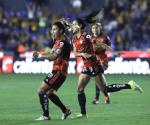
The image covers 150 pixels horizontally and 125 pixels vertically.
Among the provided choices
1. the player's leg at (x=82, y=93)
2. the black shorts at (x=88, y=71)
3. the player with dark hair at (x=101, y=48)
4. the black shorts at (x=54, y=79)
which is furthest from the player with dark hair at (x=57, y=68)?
the player with dark hair at (x=101, y=48)

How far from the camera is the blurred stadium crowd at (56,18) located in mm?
31594

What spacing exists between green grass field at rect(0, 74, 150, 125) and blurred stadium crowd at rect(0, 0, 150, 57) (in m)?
7.35

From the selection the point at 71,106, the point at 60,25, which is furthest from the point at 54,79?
the point at 71,106

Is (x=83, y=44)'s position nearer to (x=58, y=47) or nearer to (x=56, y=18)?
(x=58, y=47)

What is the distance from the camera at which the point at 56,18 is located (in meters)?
31.1

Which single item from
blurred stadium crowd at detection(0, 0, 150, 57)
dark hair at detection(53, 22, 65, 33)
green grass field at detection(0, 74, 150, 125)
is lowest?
green grass field at detection(0, 74, 150, 125)

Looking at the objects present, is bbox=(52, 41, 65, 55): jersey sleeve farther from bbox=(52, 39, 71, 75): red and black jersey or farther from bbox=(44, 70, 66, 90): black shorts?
bbox=(44, 70, 66, 90): black shorts

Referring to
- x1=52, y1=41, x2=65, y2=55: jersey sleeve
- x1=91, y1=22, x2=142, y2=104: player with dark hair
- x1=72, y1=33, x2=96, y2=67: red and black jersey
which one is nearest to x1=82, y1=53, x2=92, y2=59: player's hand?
x1=72, y1=33, x2=96, y2=67: red and black jersey

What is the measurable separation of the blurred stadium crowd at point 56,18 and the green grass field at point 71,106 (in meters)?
7.35

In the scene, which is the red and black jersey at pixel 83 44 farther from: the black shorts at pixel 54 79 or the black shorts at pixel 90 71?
the black shorts at pixel 54 79

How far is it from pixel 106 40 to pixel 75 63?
1088 cm

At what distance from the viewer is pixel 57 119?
13188mm

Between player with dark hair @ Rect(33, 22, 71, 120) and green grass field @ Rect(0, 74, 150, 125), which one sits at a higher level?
player with dark hair @ Rect(33, 22, 71, 120)

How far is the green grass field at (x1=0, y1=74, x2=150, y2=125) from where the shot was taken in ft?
42.0
